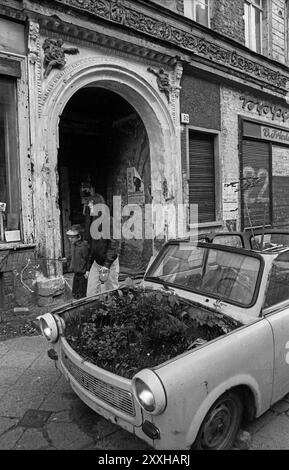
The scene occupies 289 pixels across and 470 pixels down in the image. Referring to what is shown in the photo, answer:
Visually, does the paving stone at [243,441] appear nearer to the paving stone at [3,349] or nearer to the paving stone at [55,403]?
the paving stone at [55,403]

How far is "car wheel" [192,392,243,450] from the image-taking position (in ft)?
7.78

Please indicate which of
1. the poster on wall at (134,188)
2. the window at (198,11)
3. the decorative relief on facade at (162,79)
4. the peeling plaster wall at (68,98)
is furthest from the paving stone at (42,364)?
the window at (198,11)

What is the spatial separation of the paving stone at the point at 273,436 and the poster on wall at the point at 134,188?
5.93 meters

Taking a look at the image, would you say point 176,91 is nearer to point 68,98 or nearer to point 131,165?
point 131,165

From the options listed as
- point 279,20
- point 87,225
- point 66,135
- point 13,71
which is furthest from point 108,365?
point 279,20

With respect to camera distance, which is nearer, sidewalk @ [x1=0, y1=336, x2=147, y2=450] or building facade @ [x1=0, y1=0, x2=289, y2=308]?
sidewalk @ [x1=0, y1=336, x2=147, y2=450]

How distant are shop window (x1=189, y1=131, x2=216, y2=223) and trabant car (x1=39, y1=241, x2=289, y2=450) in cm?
518

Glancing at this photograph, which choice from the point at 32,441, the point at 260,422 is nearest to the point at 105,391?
the point at 32,441

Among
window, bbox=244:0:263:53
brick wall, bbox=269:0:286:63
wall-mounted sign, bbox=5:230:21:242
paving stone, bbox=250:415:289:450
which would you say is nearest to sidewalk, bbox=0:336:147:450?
paving stone, bbox=250:415:289:450

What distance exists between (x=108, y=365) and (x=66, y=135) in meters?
6.97

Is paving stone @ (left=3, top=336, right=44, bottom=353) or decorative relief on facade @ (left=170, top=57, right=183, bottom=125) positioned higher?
decorative relief on facade @ (left=170, top=57, right=183, bottom=125)

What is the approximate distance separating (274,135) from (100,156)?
5.38 m

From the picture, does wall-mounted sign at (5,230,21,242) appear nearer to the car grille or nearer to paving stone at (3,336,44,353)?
paving stone at (3,336,44,353)

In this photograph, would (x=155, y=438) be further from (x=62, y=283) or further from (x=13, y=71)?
(x=13, y=71)
